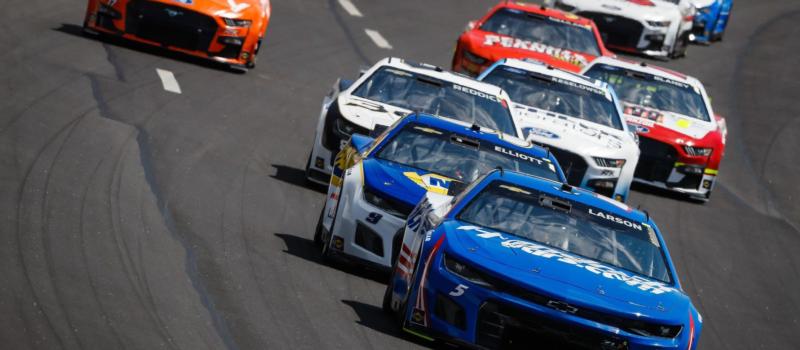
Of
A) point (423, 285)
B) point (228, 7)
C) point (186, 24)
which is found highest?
point (423, 285)

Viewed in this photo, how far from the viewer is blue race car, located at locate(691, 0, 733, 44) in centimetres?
3456

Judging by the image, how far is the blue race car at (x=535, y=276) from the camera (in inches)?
368

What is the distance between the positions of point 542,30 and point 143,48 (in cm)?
581

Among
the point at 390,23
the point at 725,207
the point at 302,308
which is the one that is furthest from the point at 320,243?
the point at 390,23

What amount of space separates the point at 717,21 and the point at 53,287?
Answer: 27022mm

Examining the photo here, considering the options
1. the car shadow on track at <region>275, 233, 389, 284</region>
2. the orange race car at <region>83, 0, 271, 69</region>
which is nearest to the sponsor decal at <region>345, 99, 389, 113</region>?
the car shadow on track at <region>275, 233, 389, 284</region>

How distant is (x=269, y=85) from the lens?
2180cm

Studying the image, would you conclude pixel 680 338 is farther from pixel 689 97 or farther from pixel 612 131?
pixel 689 97

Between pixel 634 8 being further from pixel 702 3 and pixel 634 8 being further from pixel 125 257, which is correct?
pixel 125 257

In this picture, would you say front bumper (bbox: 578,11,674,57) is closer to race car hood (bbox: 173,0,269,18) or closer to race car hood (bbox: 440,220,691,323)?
race car hood (bbox: 173,0,269,18)

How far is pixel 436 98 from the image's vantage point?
16516mm

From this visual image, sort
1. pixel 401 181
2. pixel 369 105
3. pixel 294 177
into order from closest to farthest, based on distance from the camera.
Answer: pixel 401 181, pixel 369 105, pixel 294 177

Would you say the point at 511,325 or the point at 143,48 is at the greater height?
the point at 511,325

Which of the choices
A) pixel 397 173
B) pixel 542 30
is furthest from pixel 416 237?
pixel 542 30
